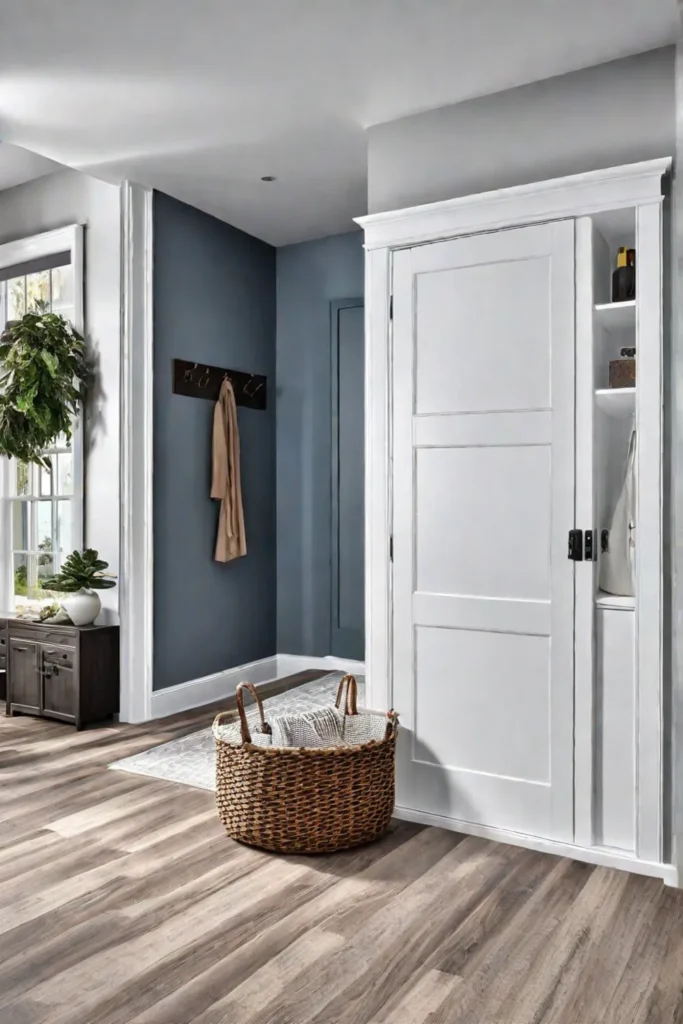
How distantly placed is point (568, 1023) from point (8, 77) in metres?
3.40

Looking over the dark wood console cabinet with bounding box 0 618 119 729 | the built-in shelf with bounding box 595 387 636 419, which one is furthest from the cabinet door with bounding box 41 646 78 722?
the built-in shelf with bounding box 595 387 636 419

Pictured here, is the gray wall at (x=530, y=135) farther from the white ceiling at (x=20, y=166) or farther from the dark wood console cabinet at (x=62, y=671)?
the dark wood console cabinet at (x=62, y=671)

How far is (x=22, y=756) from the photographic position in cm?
375

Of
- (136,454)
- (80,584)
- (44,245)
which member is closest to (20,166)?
(44,245)

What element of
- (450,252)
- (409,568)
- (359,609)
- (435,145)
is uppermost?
(435,145)

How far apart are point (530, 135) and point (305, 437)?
2.66m

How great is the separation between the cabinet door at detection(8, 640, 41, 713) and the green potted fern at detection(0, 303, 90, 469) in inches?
39.3

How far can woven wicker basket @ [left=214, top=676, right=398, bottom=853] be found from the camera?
2.72m

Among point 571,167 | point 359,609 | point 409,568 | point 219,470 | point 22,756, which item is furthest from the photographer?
point 359,609

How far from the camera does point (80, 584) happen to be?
419 centimetres

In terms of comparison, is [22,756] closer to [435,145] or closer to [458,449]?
[458,449]

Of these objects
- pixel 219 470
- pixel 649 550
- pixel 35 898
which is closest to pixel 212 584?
pixel 219 470

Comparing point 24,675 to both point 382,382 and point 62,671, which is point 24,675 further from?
point 382,382

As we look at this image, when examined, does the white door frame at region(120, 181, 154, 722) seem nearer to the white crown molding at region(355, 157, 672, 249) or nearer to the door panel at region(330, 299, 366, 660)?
the door panel at region(330, 299, 366, 660)
